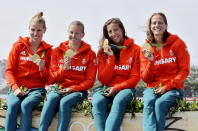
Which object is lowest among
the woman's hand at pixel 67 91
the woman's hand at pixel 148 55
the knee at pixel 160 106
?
the knee at pixel 160 106

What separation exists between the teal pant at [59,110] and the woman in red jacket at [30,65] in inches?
11.7

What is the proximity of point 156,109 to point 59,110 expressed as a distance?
1.23 metres

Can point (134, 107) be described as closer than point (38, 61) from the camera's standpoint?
Yes

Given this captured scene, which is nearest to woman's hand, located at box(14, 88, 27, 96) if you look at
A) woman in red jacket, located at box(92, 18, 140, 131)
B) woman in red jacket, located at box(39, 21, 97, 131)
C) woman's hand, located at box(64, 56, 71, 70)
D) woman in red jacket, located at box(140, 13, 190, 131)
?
woman in red jacket, located at box(39, 21, 97, 131)

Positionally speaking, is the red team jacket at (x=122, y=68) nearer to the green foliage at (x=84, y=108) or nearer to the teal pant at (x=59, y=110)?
the green foliage at (x=84, y=108)

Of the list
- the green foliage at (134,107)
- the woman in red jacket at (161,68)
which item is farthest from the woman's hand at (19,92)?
the woman in red jacket at (161,68)

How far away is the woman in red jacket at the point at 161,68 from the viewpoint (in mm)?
2482

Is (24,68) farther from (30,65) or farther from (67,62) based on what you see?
(67,62)

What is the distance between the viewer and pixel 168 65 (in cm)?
288

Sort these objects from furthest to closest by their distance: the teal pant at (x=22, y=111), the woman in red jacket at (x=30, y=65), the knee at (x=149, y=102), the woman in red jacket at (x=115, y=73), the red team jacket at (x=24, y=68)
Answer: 1. the red team jacket at (x=24, y=68)
2. the woman in red jacket at (x=30, y=65)
3. the teal pant at (x=22, y=111)
4. the woman in red jacket at (x=115, y=73)
5. the knee at (x=149, y=102)

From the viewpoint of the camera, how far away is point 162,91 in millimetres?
2654

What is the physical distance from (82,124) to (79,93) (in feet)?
1.38

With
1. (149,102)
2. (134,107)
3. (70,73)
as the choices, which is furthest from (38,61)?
(149,102)

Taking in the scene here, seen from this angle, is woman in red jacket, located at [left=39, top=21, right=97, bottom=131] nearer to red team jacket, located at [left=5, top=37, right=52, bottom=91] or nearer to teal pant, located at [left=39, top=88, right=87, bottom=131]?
teal pant, located at [left=39, top=88, right=87, bottom=131]
